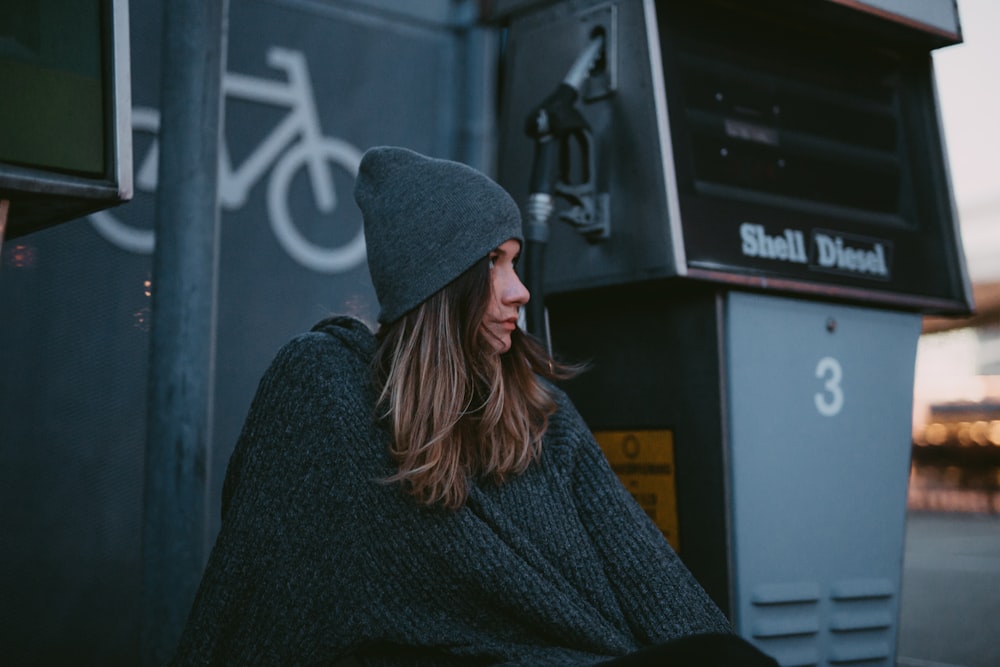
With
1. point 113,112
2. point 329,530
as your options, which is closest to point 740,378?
point 329,530

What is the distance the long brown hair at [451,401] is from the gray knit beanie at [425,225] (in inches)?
1.4

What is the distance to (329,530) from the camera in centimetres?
155

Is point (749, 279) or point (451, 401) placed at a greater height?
point (749, 279)

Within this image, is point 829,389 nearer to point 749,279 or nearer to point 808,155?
point 749,279

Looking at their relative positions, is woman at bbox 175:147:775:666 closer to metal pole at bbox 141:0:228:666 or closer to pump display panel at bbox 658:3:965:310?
metal pole at bbox 141:0:228:666

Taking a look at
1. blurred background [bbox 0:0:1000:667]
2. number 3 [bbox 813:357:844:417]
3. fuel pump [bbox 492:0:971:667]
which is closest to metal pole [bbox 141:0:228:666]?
blurred background [bbox 0:0:1000:667]

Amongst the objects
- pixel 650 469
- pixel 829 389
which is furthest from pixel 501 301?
pixel 829 389

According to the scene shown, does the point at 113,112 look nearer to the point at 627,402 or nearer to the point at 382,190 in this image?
the point at 382,190

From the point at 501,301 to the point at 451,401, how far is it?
0.19 meters

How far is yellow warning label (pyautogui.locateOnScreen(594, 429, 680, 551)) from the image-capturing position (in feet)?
7.56

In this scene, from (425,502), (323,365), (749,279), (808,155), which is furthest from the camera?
(808,155)

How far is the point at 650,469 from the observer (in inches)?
93.2

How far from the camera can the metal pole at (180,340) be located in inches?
73.1

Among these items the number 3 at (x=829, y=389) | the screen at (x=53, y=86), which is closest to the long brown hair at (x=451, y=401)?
the screen at (x=53, y=86)
